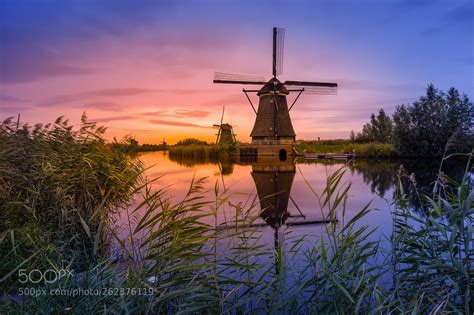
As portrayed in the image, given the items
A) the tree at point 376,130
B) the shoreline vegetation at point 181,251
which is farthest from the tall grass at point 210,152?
the shoreline vegetation at point 181,251

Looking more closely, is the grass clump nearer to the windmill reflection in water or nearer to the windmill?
the windmill reflection in water

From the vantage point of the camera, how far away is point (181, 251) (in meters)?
2.39

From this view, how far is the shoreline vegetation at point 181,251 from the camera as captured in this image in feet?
6.79

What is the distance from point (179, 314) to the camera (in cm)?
188

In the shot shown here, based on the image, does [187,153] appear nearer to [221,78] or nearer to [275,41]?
[221,78]

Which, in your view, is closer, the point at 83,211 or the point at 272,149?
the point at 83,211

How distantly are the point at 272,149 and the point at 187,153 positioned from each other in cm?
1454

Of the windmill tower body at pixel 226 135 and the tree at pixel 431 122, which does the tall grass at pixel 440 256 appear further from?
the windmill tower body at pixel 226 135

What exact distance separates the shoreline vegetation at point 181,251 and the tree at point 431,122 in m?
26.6

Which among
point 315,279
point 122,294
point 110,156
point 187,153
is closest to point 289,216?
point 110,156

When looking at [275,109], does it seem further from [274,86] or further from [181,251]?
[181,251]

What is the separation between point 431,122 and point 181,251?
2988 centimetres

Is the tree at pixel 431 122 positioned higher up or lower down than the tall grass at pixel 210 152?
higher up

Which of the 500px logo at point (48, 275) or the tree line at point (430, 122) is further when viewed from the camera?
the tree line at point (430, 122)
